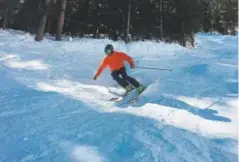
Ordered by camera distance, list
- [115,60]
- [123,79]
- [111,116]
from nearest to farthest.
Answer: [111,116], [115,60], [123,79]

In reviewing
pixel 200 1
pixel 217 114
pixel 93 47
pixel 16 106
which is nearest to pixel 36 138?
pixel 16 106

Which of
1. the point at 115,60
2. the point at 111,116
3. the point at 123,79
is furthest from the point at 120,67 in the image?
the point at 111,116

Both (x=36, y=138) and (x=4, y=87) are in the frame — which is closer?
(x=36, y=138)

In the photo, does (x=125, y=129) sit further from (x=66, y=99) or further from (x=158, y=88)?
(x=158, y=88)

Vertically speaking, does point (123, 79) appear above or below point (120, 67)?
below

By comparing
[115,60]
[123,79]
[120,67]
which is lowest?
[123,79]

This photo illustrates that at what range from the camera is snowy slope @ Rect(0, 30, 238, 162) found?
608cm

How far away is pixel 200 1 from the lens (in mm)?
27266

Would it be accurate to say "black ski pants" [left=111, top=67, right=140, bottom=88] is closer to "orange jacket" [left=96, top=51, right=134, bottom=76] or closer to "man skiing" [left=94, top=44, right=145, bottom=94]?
"man skiing" [left=94, top=44, right=145, bottom=94]

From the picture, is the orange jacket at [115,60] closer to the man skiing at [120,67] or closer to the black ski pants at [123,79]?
the man skiing at [120,67]

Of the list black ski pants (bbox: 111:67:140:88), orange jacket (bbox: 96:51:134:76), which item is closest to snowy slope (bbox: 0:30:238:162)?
black ski pants (bbox: 111:67:140:88)

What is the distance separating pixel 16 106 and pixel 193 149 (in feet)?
16.2

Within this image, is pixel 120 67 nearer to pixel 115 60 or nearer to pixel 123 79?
pixel 115 60

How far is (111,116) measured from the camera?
800 centimetres
